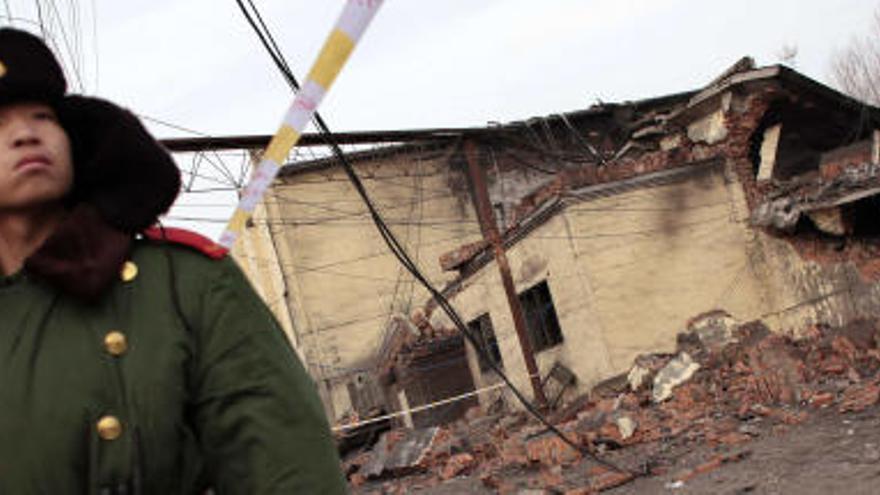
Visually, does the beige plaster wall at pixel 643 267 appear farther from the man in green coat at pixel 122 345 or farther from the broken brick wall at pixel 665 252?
the man in green coat at pixel 122 345

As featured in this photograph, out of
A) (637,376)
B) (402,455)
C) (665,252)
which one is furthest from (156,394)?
(665,252)

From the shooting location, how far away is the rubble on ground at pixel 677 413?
9.52 metres

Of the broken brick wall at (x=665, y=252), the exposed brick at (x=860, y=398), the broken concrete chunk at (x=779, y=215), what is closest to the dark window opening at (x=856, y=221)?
the broken concrete chunk at (x=779, y=215)

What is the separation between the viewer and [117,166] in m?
1.40

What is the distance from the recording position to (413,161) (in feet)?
82.0

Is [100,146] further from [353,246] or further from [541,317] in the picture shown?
[353,246]

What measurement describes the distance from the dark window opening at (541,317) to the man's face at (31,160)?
1479 centimetres

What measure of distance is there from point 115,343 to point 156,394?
95mm

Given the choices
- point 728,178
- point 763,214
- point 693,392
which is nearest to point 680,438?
point 693,392

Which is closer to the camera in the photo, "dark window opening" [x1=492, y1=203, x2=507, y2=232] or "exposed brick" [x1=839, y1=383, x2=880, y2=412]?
"exposed brick" [x1=839, y1=383, x2=880, y2=412]

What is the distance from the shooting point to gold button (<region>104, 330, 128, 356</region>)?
1.24 metres

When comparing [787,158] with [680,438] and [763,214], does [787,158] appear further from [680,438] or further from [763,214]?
[680,438]

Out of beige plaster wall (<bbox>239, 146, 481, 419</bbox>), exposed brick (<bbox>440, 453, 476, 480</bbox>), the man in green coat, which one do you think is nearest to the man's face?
the man in green coat

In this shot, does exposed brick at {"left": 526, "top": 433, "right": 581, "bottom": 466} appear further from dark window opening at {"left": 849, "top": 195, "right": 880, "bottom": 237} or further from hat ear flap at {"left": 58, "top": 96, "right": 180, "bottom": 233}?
hat ear flap at {"left": 58, "top": 96, "right": 180, "bottom": 233}
